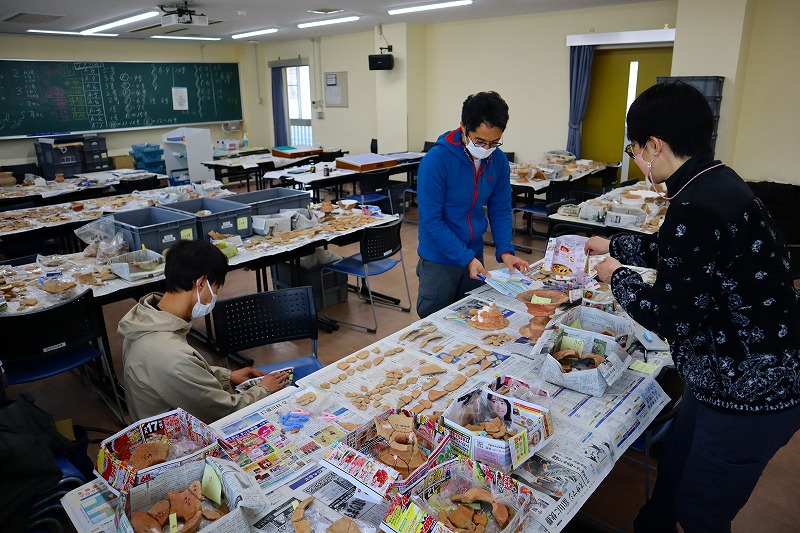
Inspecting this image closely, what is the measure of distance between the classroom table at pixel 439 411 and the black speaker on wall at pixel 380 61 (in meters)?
7.41

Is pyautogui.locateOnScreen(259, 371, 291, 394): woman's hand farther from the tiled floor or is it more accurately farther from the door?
the door

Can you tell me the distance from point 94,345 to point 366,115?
805 centimetres

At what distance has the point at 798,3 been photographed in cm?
568

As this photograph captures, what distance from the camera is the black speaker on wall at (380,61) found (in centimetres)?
882

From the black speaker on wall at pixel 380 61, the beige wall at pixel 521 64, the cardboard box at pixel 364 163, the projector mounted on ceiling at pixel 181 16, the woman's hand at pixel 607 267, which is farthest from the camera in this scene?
the black speaker on wall at pixel 380 61

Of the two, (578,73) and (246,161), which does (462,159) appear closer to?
(578,73)

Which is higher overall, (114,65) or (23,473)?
(114,65)

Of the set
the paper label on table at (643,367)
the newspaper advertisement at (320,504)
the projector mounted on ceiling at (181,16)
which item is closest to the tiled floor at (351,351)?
the paper label on table at (643,367)

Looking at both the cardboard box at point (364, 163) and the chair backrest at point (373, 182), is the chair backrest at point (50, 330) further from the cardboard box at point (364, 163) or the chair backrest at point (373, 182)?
the cardboard box at point (364, 163)

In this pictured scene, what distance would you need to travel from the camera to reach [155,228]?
3582 mm

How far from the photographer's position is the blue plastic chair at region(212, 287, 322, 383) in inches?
100

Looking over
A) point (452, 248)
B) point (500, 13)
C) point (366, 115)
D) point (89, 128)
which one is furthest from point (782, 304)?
Answer: point (89, 128)

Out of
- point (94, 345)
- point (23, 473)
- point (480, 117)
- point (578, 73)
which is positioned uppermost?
point (578, 73)

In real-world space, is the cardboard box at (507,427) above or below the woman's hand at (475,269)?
below
